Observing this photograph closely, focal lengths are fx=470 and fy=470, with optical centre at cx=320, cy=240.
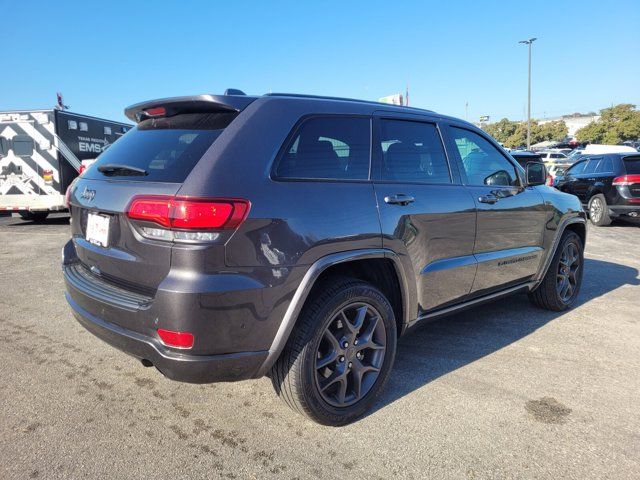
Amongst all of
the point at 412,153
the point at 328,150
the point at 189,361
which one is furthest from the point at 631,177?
the point at 189,361

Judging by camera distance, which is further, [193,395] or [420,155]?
[420,155]

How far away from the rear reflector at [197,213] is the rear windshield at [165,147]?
15 cm

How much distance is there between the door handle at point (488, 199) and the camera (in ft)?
11.6

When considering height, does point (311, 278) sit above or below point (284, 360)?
above

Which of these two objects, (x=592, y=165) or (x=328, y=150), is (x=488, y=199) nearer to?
(x=328, y=150)

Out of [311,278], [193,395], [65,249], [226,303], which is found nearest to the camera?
[226,303]

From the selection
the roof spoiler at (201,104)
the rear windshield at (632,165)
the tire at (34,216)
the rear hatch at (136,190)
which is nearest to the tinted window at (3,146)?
the tire at (34,216)

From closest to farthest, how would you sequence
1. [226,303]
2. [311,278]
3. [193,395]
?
[226,303]
[311,278]
[193,395]

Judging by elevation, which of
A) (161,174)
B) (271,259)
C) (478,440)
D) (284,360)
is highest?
(161,174)

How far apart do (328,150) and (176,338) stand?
129 centimetres

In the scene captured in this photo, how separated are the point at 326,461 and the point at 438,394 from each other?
3.21 feet

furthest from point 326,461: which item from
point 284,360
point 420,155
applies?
point 420,155

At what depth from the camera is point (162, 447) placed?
240cm

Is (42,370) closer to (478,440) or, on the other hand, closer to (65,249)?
(65,249)
